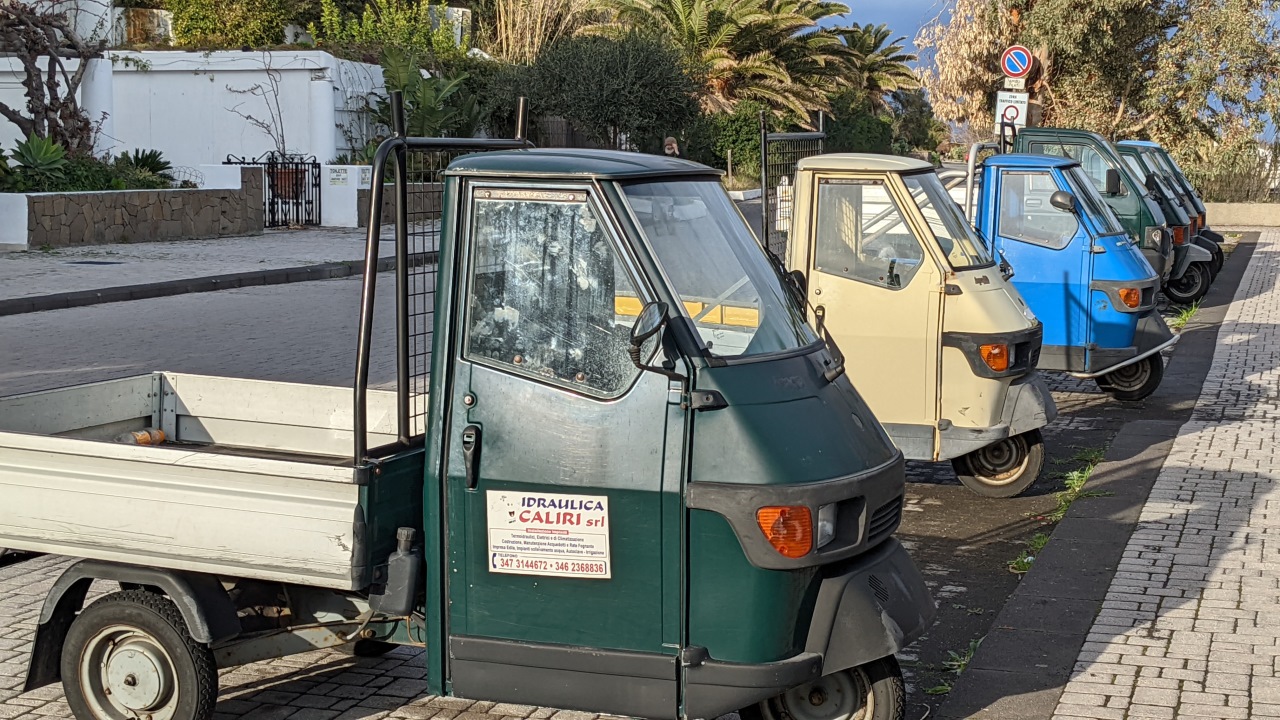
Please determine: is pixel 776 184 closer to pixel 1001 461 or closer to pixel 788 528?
pixel 1001 461

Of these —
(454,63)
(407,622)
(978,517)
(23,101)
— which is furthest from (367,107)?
(407,622)

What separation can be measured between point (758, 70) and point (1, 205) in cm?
2582

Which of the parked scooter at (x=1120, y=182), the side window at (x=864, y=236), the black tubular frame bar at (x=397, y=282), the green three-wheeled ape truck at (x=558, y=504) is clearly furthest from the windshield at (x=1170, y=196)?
the black tubular frame bar at (x=397, y=282)

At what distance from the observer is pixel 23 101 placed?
2933 centimetres

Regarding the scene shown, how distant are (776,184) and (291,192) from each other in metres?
21.5

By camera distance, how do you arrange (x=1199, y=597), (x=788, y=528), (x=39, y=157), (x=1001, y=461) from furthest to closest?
(x=39, y=157), (x=1001, y=461), (x=1199, y=597), (x=788, y=528)

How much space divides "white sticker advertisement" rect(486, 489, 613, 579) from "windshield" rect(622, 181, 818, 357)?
0.60 meters

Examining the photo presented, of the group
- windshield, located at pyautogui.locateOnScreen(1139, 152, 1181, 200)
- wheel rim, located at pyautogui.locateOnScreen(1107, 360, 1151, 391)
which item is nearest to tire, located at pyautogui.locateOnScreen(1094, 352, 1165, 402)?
wheel rim, located at pyautogui.locateOnScreen(1107, 360, 1151, 391)

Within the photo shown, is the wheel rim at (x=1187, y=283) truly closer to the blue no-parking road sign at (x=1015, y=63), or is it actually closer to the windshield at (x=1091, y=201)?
the blue no-parking road sign at (x=1015, y=63)

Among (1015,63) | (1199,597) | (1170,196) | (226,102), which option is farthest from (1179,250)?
(226,102)

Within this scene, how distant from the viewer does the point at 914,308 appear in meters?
7.93

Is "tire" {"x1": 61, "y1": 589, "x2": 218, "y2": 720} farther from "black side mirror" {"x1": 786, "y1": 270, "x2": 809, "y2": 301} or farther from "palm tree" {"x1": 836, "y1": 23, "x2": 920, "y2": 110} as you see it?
"palm tree" {"x1": 836, "y1": 23, "x2": 920, "y2": 110}

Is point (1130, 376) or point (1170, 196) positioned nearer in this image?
point (1130, 376)

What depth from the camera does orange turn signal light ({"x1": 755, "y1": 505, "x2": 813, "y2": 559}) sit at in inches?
157
